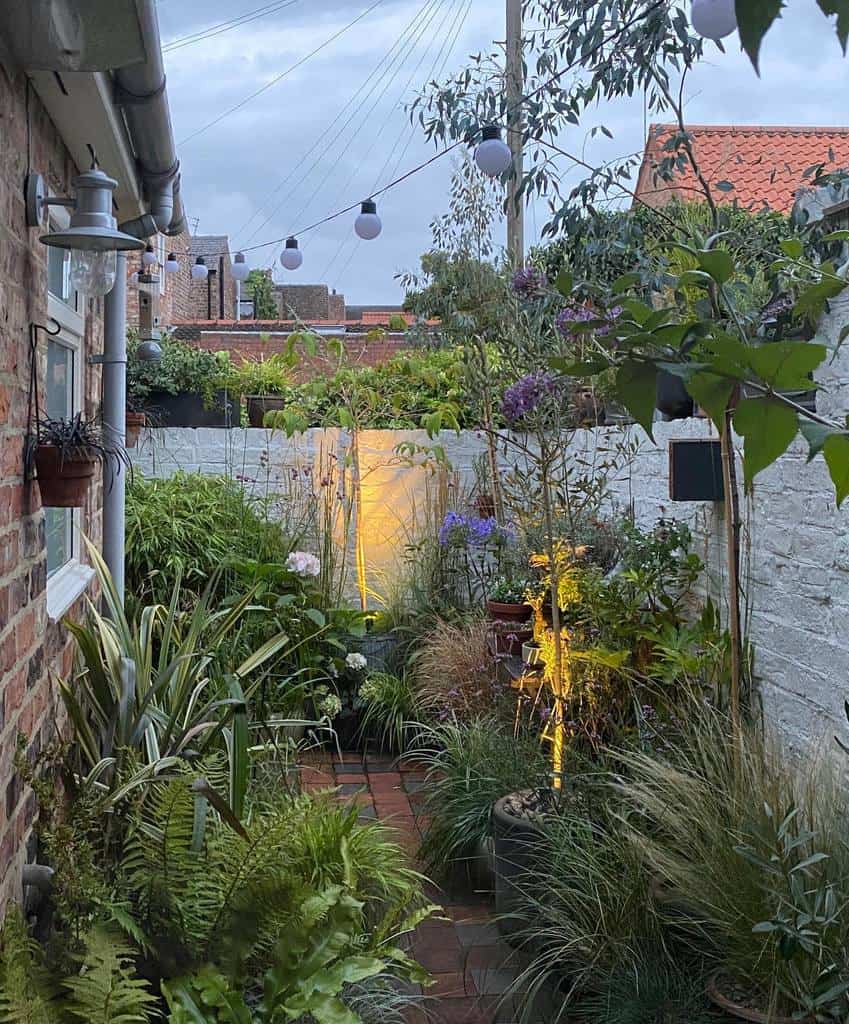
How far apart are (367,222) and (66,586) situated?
349 centimetres

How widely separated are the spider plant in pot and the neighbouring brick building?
0.04 metres

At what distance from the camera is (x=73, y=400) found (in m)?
4.01

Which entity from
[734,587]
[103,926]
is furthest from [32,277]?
[734,587]

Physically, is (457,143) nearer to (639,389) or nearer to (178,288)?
(639,389)

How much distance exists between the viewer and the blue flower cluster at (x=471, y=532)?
20.4ft

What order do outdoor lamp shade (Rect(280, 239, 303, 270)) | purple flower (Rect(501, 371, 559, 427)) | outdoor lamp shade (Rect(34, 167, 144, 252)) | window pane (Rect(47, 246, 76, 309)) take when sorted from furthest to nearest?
outdoor lamp shade (Rect(280, 239, 303, 270)) < purple flower (Rect(501, 371, 559, 427)) < window pane (Rect(47, 246, 76, 309)) < outdoor lamp shade (Rect(34, 167, 144, 252))

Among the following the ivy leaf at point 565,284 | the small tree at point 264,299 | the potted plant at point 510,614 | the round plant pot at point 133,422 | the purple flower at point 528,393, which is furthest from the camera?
the small tree at point 264,299

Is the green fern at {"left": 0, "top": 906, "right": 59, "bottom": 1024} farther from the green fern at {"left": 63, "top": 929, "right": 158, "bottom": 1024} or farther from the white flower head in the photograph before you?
the white flower head

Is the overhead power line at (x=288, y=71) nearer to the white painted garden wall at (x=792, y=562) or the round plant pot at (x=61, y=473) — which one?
the white painted garden wall at (x=792, y=562)

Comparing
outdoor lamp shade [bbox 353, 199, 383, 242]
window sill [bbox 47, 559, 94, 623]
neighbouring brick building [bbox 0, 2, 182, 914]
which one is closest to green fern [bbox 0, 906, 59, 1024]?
neighbouring brick building [bbox 0, 2, 182, 914]

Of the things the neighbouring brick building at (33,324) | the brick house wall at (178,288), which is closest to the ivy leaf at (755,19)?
the neighbouring brick building at (33,324)

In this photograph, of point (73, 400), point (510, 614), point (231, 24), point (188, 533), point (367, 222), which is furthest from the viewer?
point (231, 24)

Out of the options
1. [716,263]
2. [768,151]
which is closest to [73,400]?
[716,263]

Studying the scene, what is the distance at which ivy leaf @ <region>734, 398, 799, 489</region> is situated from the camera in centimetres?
74
